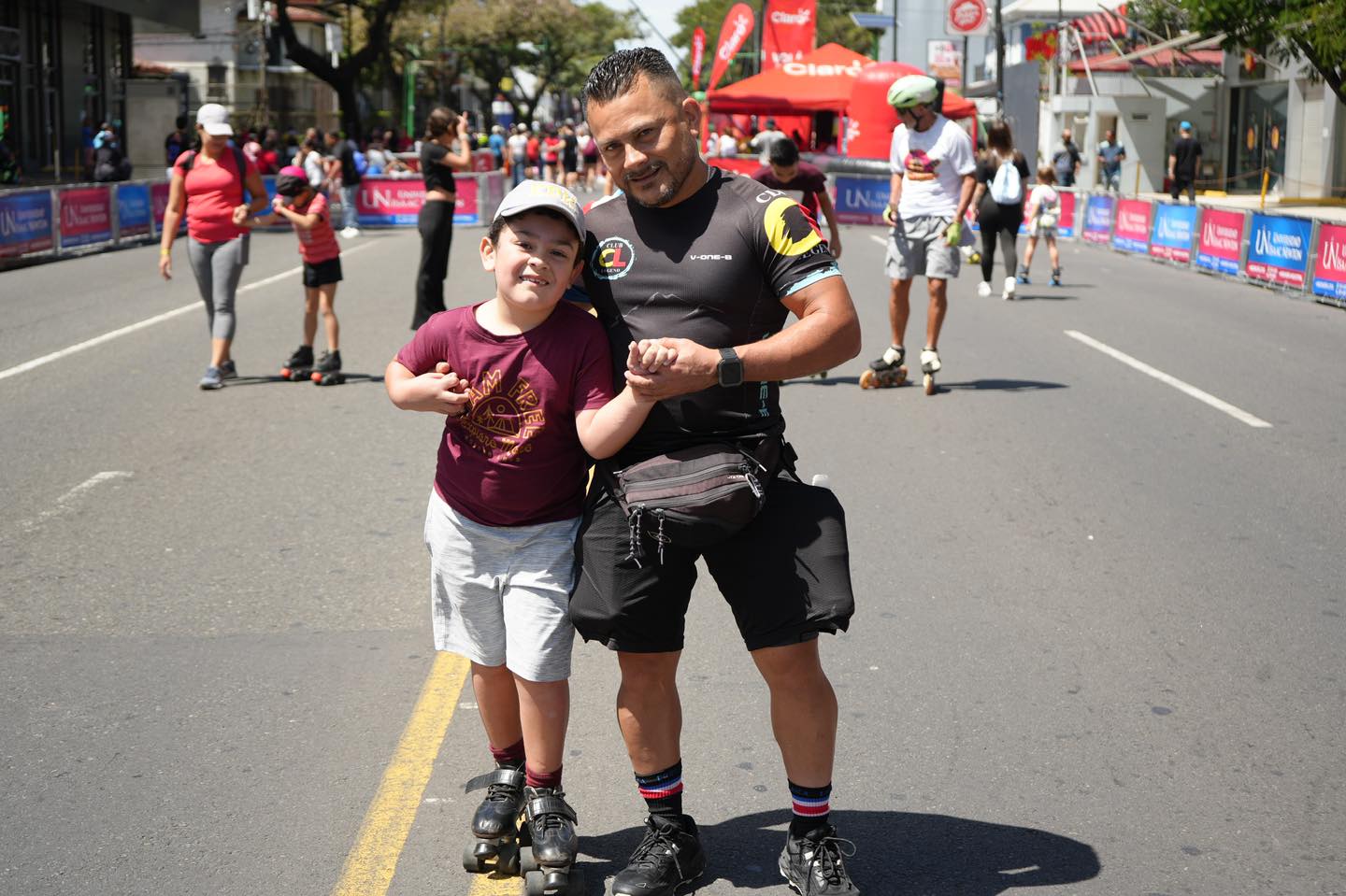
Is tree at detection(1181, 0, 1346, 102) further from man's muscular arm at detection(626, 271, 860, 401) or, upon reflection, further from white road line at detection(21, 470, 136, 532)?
man's muscular arm at detection(626, 271, 860, 401)

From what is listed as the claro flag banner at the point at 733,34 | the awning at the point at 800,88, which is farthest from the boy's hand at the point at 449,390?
the claro flag banner at the point at 733,34

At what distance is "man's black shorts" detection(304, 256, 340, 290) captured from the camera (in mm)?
10930

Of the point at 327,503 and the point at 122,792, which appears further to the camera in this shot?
the point at 327,503

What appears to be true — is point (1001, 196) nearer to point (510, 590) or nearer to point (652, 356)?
point (510, 590)

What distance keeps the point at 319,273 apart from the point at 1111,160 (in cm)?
3535

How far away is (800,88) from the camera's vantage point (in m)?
39.7

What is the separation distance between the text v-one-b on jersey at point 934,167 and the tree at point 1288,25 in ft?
55.6

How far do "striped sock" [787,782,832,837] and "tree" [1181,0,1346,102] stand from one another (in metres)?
24.4

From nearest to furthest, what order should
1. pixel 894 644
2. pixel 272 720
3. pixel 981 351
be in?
pixel 272 720
pixel 894 644
pixel 981 351

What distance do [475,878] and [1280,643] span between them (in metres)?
3.19

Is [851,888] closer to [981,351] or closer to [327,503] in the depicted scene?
[327,503]

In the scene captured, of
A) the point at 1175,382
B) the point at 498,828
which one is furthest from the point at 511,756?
the point at 1175,382

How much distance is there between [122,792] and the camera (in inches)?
162

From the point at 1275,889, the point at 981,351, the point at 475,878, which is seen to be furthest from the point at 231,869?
the point at 981,351
